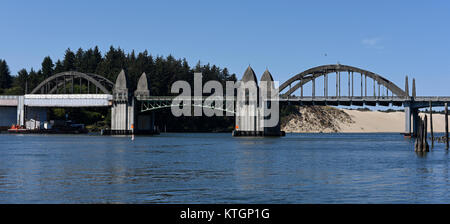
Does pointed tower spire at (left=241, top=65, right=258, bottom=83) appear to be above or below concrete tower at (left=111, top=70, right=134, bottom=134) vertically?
above

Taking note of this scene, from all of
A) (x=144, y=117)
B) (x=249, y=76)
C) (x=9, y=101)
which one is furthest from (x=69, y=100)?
(x=249, y=76)

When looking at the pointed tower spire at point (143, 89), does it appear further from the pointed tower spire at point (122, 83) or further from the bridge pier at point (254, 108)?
the bridge pier at point (254, 108)

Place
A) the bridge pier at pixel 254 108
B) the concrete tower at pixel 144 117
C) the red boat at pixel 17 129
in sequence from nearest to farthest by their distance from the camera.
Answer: the bridge pier at pixel 254 108 → the concrete tower at pixel 144 117 → the red boat at pixel 17 129

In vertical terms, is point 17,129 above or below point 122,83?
below

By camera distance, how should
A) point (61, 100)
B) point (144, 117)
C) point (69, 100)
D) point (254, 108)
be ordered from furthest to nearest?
point (144, 117) → point (61, 100) → point (69, 100) → point (254, 108)

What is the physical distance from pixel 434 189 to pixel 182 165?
22.9m

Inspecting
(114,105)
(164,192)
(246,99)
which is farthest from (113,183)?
(114,105)

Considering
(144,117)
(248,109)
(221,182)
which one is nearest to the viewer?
(221,182)

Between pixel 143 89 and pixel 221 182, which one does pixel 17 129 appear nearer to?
pixel 143 89

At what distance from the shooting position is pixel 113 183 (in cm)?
3478

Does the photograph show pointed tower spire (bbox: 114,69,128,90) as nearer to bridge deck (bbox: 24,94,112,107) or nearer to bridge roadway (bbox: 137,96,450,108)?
bridge deck (bbox: 24,94,112,107)

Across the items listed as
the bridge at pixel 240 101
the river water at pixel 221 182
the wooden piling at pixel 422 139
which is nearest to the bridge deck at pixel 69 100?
the bridge at pixel 240 101

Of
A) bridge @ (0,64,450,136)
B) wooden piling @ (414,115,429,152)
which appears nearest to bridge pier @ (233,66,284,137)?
bridge @ (0,64,450,136)
